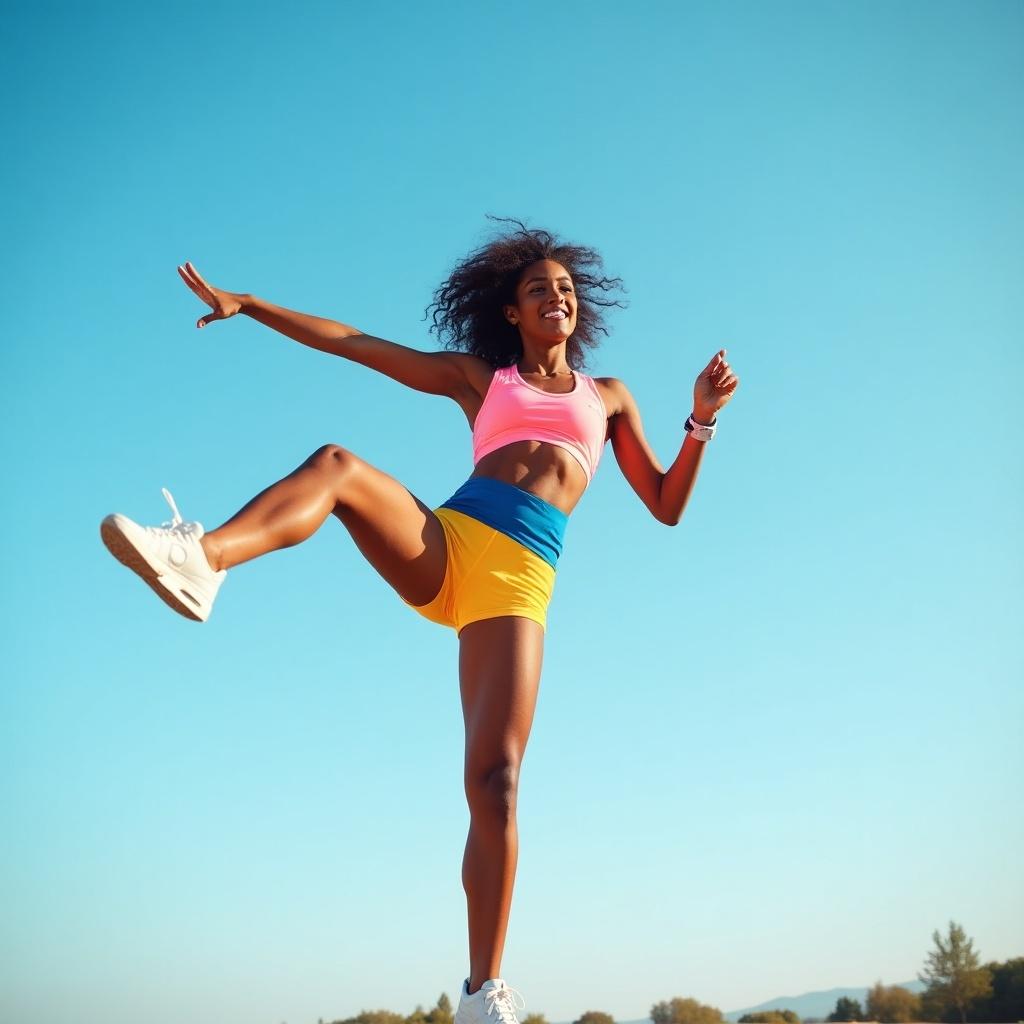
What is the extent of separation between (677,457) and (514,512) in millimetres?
940

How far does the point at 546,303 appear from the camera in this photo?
4.71m

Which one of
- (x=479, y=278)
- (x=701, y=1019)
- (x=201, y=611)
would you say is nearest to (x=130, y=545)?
(x=201, y=611)

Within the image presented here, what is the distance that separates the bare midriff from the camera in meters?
4.19

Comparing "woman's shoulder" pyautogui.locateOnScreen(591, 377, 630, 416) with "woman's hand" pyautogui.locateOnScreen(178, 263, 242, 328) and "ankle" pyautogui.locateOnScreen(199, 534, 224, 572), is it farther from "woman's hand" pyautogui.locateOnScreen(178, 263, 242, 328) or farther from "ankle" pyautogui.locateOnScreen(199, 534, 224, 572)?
"ankle" pyautogui.locateOnScreen(199, 534, 224, 572)

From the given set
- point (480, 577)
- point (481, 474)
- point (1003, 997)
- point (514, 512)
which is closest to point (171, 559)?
point (480, 577)

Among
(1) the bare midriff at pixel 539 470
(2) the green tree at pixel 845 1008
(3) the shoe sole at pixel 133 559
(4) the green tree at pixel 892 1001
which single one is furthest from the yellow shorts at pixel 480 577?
(4) the green tree at pixel 892 1001

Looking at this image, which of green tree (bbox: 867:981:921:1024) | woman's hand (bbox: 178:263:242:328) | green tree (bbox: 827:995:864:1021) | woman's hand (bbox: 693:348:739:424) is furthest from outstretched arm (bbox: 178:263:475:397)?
green tree (bbox: 867:981:921:1024)

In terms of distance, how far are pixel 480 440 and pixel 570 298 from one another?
2.85ft

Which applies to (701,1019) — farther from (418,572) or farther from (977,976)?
(418,572)

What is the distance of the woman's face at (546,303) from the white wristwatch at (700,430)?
0.71 meters

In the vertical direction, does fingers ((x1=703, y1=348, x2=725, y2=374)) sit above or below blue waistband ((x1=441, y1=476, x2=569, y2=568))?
above

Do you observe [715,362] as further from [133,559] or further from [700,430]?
[133,559]

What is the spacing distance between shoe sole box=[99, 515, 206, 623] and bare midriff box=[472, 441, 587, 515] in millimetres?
1691

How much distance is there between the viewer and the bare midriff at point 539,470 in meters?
4.19
